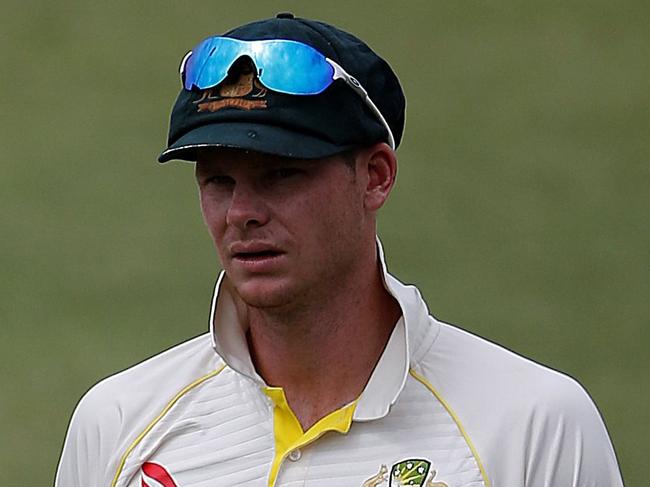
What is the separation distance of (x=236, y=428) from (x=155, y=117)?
151 centimetres

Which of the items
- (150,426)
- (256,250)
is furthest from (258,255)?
(150,426)

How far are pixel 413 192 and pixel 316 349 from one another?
1.39 meters

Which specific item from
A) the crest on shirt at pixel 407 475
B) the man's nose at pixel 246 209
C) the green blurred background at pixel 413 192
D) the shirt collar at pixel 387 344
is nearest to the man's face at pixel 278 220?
the man's nose at pixel 246 209

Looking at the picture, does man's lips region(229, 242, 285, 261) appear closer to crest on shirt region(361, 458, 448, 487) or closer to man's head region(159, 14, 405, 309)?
man's head region(159, 14, 405, 309)

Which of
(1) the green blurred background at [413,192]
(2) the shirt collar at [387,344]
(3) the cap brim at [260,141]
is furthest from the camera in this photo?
(1) the green blurred background at [413,192]

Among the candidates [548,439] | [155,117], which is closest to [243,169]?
[548,439]

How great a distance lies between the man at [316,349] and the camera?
2.22 metres

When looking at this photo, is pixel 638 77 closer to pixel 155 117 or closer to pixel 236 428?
pixel 155 117

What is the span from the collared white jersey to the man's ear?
0.11 m

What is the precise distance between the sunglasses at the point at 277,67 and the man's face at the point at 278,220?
94mm

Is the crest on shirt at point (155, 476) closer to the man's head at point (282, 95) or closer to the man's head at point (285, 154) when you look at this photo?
the man's head at point (285, 154)

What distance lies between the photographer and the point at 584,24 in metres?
3.64

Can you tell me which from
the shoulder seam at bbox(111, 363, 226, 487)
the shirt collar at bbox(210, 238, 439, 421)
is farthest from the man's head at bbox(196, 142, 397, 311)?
the shoulder seam at bbox(111, 363, 226, 487)

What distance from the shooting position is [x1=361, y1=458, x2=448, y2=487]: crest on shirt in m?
2.23
